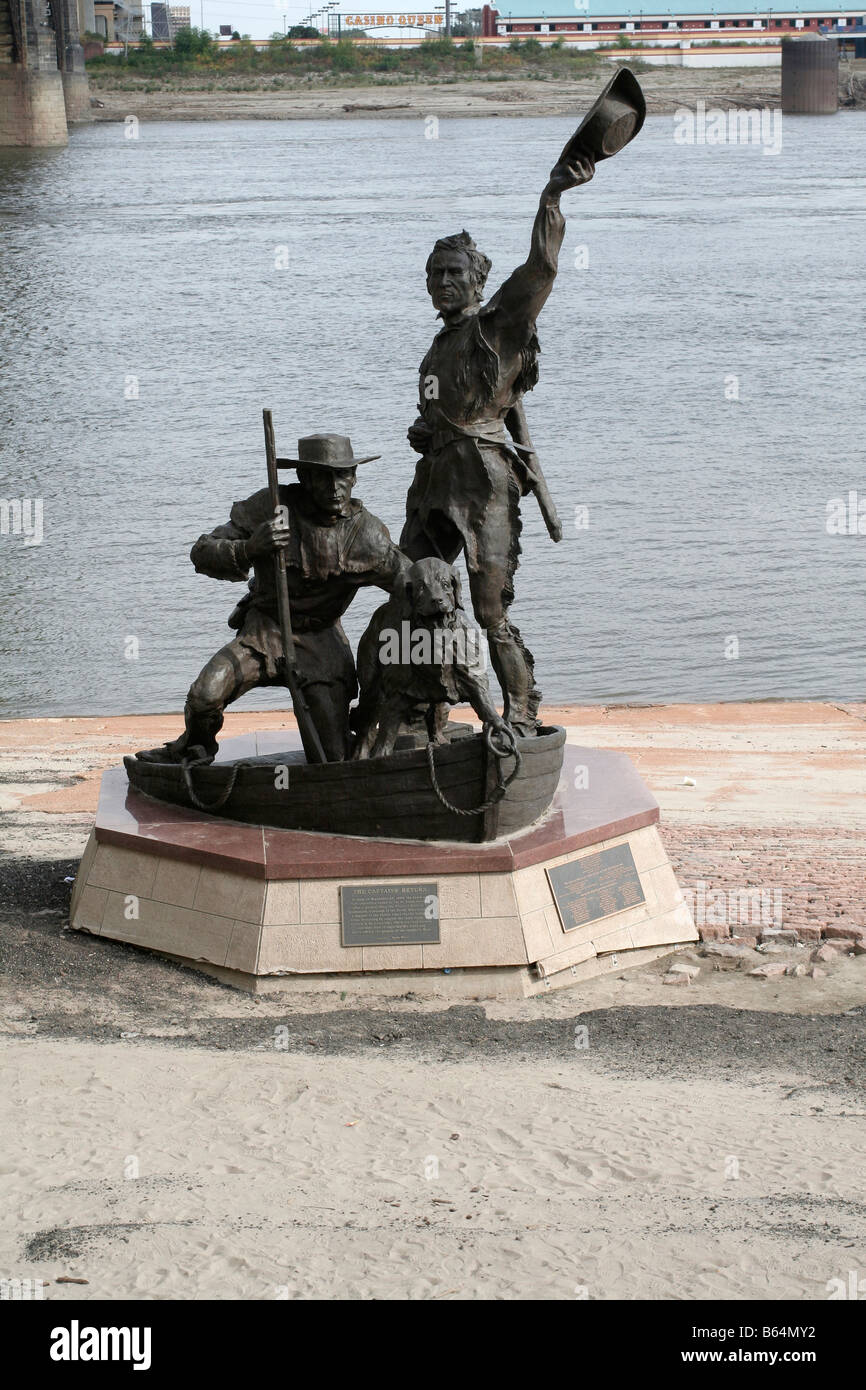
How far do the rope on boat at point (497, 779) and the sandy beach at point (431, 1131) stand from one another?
85cm

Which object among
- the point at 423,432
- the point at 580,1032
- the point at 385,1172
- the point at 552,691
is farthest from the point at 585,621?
the point at 385,1172

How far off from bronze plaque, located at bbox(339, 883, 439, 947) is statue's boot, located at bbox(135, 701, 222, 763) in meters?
1.18

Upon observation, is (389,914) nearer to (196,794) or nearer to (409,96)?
(196,794)

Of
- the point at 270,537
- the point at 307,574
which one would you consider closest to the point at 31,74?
the point at 307,574

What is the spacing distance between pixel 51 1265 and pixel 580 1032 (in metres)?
2.72

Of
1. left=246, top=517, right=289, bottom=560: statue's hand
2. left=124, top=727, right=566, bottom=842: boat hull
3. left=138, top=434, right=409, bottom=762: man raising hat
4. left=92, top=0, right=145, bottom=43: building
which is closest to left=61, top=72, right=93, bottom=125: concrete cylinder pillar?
left=92, top=0, right=145, bottom=43: building

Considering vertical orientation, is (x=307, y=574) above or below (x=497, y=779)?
above

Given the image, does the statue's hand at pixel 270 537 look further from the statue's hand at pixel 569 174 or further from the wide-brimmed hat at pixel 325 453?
the statue's hand at pixel 569 174

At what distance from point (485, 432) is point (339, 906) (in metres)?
2.37

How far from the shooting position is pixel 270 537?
8.39 m

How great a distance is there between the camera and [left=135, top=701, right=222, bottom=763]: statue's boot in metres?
8.84

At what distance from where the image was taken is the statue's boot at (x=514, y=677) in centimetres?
902

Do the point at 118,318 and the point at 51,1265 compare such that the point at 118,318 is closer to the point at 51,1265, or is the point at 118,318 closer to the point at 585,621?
the point at 585,621

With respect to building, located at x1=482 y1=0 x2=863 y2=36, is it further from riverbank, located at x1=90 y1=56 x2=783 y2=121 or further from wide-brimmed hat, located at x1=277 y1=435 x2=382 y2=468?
wide-brimmed hat, located at x1=277 y1=435 x2=382 y2=468
